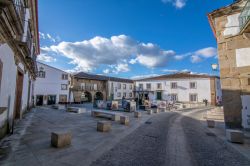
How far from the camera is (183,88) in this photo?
33.1m

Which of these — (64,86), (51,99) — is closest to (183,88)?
(64,86)

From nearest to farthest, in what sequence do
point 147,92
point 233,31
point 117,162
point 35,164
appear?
point 35,164, point 117,162, point 233,31, point 147,92

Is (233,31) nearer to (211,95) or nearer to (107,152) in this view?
(107,152)

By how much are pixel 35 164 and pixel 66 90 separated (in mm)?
29428

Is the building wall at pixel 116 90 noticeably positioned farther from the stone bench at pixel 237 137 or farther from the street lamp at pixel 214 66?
the stone bench at pixel 237 137

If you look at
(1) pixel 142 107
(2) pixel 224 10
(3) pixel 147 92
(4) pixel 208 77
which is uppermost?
(2) pixel 224 10

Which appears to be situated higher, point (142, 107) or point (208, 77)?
point (208, 77)

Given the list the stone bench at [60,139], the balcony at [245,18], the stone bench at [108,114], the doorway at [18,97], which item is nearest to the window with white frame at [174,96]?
the stone bench at [108,114]

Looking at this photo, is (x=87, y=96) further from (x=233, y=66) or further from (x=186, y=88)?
(x=233, y=66)

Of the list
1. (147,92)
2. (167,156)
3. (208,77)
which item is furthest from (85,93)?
(167,156)

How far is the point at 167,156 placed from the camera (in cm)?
454

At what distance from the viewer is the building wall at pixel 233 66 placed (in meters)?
8.65

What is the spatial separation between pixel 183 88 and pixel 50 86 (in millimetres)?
29008

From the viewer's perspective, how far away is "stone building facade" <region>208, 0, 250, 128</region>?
853cm
